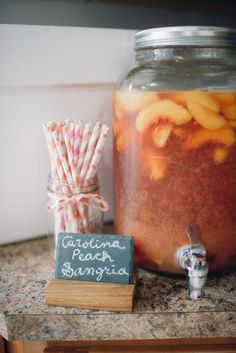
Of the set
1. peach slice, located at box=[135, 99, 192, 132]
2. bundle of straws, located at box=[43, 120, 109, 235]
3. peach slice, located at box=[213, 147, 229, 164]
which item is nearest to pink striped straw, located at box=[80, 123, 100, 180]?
bundle of straws, located at box=[43, 120, 109, 235]

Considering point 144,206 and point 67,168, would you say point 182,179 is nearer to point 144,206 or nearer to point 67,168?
point 144,206

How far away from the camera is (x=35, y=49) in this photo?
0.75 m

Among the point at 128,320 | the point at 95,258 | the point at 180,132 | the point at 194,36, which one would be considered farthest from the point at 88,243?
the point at 194,36

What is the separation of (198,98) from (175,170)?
0.13 metres

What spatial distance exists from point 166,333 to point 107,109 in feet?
1.58

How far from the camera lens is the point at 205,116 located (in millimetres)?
606

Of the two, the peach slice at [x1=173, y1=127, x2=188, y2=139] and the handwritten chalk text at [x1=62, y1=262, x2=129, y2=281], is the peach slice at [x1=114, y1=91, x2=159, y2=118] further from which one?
the handwritten chalk text at [x1=62, y1=262, x2=129, y2=281]

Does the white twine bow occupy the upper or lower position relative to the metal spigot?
upper

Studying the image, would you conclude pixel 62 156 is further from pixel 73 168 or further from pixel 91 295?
pixel 91 295

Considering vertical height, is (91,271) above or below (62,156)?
below

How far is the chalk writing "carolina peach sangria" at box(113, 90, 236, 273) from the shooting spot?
612mm

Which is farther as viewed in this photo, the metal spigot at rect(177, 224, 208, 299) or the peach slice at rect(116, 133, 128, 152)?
the peach slice at rect(116, 133, 128, 152)

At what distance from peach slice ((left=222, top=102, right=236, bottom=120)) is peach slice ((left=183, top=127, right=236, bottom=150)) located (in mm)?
20

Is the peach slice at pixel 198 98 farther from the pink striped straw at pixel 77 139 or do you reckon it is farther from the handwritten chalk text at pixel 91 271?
the handwritten chalk text at pixel 91 271
